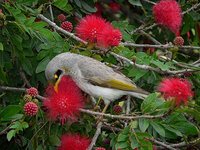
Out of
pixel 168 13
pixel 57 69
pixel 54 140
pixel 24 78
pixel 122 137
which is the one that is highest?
pixel 168 13

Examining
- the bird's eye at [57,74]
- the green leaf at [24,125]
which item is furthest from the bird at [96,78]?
the green leaf at [24,125]

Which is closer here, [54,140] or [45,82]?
[54,140]

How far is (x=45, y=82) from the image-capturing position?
14.1 feet

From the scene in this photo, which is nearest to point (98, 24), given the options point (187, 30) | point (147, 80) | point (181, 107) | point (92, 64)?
point (92, 64)

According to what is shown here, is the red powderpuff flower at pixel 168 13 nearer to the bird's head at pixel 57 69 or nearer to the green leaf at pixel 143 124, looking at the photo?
the bird's head at pixel 57 69

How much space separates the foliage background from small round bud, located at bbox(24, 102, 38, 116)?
7cm

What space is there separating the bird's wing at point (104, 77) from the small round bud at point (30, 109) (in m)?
0.71

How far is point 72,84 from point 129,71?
1.23ft

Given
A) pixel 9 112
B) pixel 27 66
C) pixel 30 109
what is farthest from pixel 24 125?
pixel 27 66

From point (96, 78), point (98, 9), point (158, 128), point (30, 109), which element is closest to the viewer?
point (30, 109)

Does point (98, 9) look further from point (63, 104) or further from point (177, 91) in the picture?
point (177, 91)

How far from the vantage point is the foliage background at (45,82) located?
341cm

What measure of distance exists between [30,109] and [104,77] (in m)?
0.77

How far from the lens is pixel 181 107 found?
3.29m
